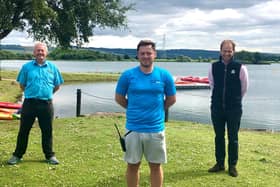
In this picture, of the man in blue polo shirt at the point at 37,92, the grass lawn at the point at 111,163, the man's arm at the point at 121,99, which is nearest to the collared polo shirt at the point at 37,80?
the man in blue polo shirt at the point at 37,92

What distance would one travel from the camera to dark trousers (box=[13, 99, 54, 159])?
8742mm

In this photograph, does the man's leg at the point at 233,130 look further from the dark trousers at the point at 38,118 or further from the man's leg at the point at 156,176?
the dark trousers at the point at 38,118

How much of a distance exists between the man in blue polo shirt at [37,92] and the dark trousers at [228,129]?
10.6ft

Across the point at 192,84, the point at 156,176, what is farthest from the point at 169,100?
the point at 192,84

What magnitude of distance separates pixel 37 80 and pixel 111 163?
90.9 inches

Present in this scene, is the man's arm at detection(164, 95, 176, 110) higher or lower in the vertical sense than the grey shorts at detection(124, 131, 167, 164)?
higher

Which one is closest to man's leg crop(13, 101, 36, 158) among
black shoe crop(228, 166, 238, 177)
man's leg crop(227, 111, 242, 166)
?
man's leg crop(227, 111, 242, 166)

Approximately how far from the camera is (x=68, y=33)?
22672 mm

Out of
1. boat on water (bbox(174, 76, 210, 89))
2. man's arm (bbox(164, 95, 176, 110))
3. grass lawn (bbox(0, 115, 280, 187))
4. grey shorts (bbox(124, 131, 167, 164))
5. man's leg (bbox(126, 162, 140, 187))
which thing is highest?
man's arm (bbox(164, 95, 176, 110))

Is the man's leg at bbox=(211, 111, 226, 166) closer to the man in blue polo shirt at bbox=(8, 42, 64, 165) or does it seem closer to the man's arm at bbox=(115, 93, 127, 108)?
the man's arm at bbox=(115, 93, 127, 108)

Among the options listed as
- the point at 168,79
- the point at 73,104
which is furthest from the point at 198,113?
the point at 168,79

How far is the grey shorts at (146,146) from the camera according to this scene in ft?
20.7

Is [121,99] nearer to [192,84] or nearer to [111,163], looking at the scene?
[111,163]

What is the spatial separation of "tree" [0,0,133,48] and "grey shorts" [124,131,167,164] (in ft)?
44.6
